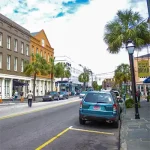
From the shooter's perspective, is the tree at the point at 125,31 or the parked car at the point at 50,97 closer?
the tree at the point at 125,31

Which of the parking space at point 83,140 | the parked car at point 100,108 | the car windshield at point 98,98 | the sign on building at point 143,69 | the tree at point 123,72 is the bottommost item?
the parking space at point 83,140

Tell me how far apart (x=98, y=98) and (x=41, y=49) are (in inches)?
1690

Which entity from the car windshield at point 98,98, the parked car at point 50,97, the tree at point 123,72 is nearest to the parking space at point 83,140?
the car windshield at point 98,98

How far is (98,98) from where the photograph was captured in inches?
446

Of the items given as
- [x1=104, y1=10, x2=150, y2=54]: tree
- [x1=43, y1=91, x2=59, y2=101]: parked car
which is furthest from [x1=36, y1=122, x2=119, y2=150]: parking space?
[x1=43, y1=91, x2=59, y2=101]: parked car

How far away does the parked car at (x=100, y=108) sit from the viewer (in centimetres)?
1073

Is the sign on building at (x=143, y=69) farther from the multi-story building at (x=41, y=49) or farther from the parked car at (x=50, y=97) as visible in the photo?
the multi-story building at (x=41, y=49)

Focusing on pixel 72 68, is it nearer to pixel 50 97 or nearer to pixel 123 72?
pixel 123 72

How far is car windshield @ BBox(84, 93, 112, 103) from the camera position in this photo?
36.5ft

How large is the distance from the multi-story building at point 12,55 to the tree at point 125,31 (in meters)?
20.6

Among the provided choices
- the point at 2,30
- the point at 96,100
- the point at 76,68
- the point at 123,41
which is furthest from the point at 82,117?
the point at 76,68

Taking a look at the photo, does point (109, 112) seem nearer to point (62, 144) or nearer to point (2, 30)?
point (62, 144)

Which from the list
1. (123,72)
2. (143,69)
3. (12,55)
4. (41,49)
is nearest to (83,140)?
(143,69)

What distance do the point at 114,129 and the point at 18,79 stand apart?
3328 centimetres
